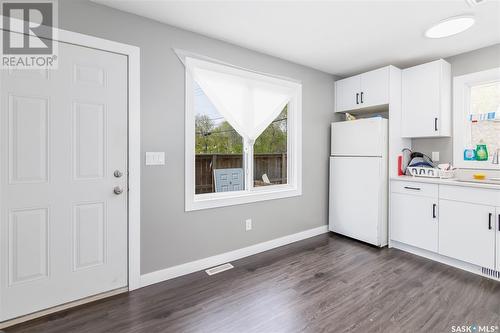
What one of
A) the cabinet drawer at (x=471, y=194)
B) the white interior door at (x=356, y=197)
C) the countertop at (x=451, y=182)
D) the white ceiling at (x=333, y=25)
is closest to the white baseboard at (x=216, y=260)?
the white interior door at (x=356, y=197)

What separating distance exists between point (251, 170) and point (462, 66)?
2.89m

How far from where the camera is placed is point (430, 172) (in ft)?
10.0

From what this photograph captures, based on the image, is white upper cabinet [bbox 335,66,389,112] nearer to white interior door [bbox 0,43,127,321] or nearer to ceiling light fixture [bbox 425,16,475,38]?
ceiling light fixture [bbox 425,16,475,38]

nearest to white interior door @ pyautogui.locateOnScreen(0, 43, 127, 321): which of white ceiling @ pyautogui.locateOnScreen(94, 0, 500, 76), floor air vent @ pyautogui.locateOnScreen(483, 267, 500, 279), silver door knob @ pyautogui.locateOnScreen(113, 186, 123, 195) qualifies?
silver door knob @ pyautogui.locateOnScreen(113, 186, 123, 195)

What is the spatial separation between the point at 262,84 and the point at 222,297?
7.92ft

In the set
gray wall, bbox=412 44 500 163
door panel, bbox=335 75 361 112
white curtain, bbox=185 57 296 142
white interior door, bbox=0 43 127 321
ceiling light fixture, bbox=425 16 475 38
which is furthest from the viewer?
door panel, bbox=335 75 361 112

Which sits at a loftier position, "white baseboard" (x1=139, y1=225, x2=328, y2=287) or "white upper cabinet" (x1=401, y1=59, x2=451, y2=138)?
"white upper cabinet" (x1=401, y1=59, x2=451, y2=138)

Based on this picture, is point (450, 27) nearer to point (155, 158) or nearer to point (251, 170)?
point (251, 170)

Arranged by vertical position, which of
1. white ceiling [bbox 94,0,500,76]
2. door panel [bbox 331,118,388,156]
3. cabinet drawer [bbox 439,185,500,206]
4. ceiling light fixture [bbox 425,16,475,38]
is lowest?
cabinet drawer [bbox 439,185,500,206]

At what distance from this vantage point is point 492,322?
1.81 metres

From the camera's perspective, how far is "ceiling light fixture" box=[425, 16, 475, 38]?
7.37ft

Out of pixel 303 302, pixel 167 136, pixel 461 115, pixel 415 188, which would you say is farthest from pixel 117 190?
pixel 461 115

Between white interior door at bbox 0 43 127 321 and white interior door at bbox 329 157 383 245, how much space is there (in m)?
2.87

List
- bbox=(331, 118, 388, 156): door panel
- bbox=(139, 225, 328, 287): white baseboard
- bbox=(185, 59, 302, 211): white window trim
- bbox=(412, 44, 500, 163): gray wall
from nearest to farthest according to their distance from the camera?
bbox=(139, 225, 328, 287): white baseboard, bbox=(185, 59, 302, 211): white window trim, bbox=(412, 44, 500, 163): gray wall, bbox=(331, 118, 388, 156): door panel
